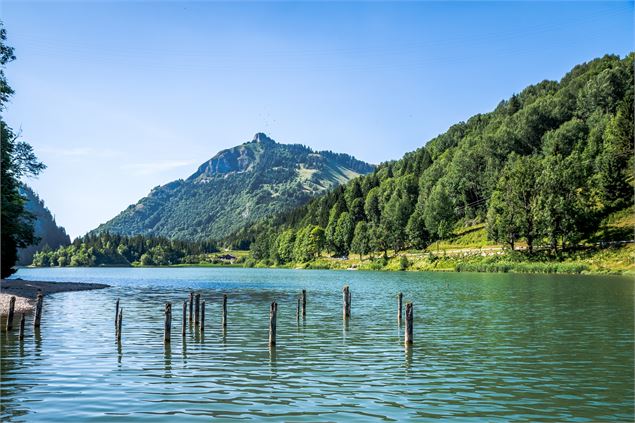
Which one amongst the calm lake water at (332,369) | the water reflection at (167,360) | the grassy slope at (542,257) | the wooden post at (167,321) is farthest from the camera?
the grassy slope at (542,257)

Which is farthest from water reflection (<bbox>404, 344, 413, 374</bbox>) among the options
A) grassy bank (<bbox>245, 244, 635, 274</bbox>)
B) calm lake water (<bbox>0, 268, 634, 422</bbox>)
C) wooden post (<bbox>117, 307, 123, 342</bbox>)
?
grassy bank (<bbox>245, 244, 635, 274</bbox>)

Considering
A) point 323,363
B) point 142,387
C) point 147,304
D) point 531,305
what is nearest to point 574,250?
point 531,305

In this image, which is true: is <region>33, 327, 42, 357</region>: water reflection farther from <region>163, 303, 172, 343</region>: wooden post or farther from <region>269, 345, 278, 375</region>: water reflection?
<region>269, 345, 278, 375</region>: water reflection

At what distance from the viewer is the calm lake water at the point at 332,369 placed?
68.4 feet

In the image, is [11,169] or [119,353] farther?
[11,169]

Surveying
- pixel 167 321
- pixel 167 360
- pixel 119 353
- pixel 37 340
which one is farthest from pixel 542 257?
pixel 37 340

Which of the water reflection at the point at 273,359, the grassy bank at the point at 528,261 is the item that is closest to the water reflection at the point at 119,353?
the water reflection at the point at 273,359

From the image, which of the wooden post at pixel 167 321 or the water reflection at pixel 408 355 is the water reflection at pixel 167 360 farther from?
the water reflection at pixel 408 355

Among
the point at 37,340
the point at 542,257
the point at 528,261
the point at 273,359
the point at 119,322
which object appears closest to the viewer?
the point at 273,359

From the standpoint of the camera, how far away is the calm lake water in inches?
821

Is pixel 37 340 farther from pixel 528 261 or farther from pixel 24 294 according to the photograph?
pixel 528 261

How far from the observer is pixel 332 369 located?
28156 millimetres

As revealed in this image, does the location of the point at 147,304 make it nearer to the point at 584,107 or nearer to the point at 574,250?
the point at 574,250

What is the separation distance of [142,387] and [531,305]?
1752 inches
